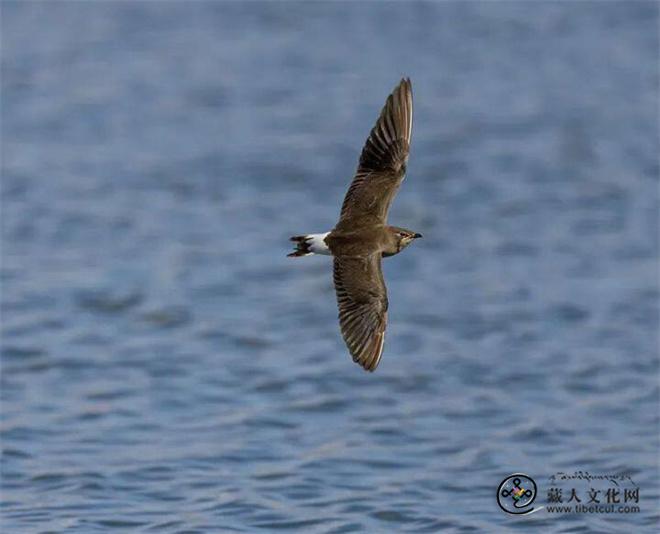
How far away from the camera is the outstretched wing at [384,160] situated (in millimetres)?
9133

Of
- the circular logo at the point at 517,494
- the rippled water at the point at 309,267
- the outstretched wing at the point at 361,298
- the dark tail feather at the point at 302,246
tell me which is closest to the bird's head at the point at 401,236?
the outstretched wing at the point at 361,298

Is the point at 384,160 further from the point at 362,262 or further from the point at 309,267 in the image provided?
the point at 309,267

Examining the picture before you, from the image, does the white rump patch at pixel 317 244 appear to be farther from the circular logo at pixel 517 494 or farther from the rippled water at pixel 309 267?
the circular logo at pixel 517 494

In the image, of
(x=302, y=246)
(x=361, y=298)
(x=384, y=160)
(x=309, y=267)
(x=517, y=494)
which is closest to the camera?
(x=302, y=246)

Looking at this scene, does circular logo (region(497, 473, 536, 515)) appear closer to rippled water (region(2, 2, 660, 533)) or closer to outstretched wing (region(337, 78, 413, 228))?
rippled water (region(2, 2, 660, 533))

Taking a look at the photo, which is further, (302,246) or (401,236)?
(401,236)

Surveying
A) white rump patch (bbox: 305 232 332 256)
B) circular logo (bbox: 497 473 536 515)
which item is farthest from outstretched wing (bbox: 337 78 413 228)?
circular logo (bbox: 497 473 536 515)

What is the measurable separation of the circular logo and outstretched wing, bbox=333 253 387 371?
2.32m

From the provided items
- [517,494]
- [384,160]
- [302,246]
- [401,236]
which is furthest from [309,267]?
[302,246]

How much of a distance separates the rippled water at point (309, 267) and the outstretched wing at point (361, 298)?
1.75 metres

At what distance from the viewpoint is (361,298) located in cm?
877

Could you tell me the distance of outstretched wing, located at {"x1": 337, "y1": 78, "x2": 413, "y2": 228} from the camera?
9133mm

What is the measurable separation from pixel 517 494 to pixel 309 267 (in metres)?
5.87

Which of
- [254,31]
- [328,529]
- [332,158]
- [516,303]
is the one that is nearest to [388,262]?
[516,303]
